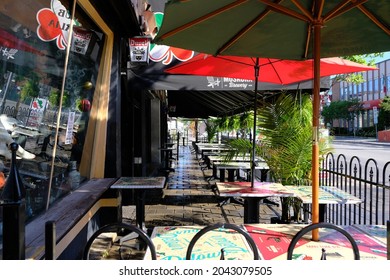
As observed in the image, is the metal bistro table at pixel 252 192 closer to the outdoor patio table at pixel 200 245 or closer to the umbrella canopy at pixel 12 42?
the outdoor patio table at pixel 200 245

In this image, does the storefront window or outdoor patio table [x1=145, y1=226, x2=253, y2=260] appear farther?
the storefront window

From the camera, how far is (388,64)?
2124 inches

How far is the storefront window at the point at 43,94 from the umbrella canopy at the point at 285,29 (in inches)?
46.0

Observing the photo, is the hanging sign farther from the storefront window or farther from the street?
the street

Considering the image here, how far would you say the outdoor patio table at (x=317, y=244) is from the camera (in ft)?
7.84

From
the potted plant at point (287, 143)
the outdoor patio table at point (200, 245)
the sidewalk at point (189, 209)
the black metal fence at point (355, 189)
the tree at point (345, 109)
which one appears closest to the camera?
the outdoor patio table at point (200, 245)

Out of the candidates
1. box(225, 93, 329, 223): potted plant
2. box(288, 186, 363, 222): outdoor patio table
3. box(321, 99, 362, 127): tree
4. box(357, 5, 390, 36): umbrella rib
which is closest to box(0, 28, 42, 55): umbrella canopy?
box(357, 5, 390, 36): umbrella rib

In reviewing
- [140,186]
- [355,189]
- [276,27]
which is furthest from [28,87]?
[355,189]

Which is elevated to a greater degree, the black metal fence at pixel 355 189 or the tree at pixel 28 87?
the tree at pixel 28 87

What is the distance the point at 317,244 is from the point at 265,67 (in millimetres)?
3239

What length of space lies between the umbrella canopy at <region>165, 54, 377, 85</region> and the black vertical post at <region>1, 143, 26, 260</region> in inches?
132

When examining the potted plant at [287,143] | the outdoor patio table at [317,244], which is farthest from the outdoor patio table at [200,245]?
the potted plant at [287,143]

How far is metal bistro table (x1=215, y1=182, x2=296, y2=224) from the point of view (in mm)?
4145

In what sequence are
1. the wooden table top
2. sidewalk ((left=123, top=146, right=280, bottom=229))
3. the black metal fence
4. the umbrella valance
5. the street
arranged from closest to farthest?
the umbrella valance → the wooden table top → the black metal fence → sidewalk ((left=123, top=146, right=280, bottom=229)) → the street
